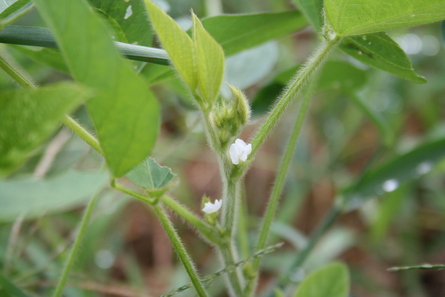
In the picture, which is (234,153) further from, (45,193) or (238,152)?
(45,193)

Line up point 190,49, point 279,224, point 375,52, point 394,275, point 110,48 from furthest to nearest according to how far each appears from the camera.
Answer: point 394,275
point 279,224
point 375,52
point 190,49
point 110,48

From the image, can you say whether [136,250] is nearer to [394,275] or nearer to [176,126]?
[176,126]

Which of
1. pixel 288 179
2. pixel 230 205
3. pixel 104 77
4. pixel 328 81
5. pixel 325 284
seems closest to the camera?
pixel 104 77

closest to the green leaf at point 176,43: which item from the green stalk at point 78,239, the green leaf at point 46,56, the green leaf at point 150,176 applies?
the green leaf at point 150,176

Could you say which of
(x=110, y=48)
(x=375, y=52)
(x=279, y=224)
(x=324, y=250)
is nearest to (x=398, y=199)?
(x=324, y=250)

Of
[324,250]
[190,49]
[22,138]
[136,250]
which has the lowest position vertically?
[22,138]

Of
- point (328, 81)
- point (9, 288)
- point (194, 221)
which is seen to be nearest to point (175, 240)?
point (194, 221)

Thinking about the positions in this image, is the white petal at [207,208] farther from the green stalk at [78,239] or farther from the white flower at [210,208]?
the green stalk at [78,239]
